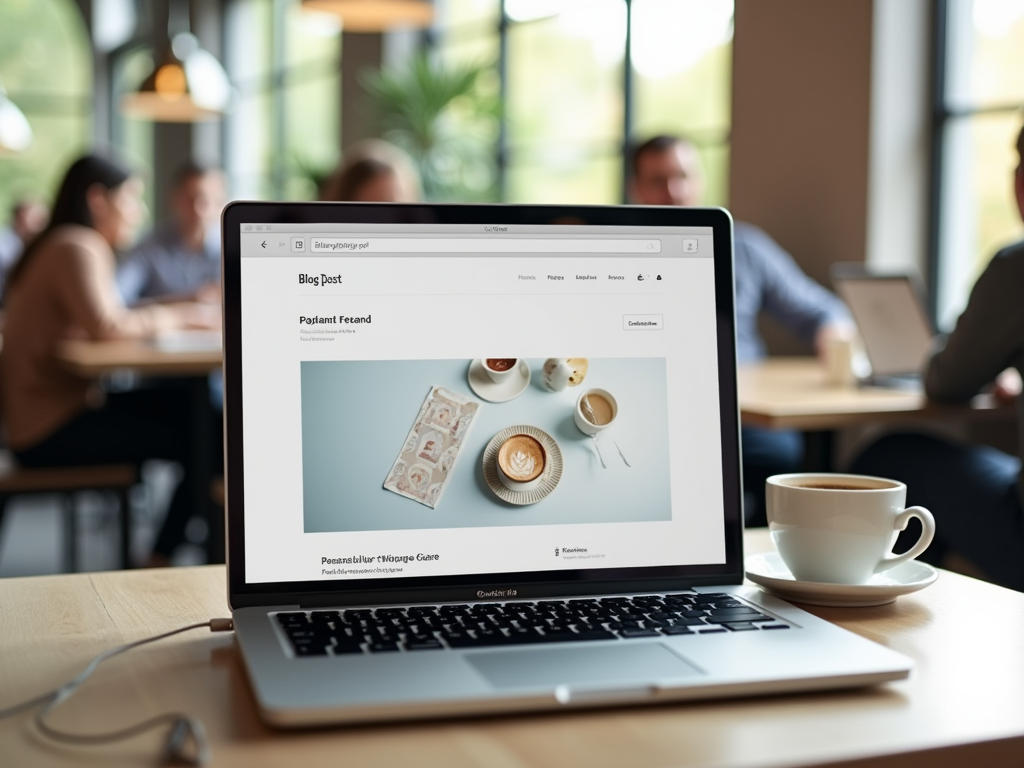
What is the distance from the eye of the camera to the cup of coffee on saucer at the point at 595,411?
91 centimetres

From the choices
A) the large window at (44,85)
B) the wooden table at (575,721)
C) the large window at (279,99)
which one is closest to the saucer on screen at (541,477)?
the wooden table at (575,721)

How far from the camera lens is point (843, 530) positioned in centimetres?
91

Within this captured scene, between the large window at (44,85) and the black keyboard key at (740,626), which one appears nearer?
the black keyboard key at (740,626)

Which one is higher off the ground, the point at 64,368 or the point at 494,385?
the point at 494,385

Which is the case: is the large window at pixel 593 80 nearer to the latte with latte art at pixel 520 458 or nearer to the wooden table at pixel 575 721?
the latte with latte art at pixel 520 458

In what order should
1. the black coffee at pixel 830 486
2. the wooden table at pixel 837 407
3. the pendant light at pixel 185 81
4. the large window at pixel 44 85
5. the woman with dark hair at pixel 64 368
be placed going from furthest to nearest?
the large window at pixel 44 85, the pendant light at pixel 185 81, the woman with dark hair at pixel 64 368, the wooden table at pixel 837 407, the black coffee at pixel 830 486

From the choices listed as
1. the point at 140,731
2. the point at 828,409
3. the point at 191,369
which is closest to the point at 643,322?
the point at 140,731

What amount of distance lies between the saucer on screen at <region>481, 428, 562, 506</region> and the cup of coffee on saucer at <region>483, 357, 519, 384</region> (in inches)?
1.6

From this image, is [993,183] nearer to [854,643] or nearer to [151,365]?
[151,365]

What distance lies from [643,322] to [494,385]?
0.14 m

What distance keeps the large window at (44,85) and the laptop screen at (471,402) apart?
10.0 meters

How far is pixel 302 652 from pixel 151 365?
251 centimetres

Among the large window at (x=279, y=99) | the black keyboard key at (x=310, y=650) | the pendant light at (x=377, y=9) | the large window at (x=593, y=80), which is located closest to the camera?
the black keyboard key at (x=310, y=650)

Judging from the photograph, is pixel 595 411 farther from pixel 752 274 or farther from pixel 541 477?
pixel 752 274
